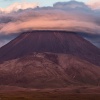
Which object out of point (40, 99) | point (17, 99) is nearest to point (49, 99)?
point (40, 99)

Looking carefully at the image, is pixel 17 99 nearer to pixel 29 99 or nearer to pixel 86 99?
pixel 29 99

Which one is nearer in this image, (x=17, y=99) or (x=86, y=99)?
(x=17, y=99)

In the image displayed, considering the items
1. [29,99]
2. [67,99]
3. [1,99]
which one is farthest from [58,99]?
[1,99]

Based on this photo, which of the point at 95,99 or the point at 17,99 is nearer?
the point at 17,99

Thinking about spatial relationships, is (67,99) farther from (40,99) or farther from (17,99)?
(17,99)

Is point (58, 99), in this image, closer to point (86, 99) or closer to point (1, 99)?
point (86, 99)

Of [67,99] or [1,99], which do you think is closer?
[1,99]

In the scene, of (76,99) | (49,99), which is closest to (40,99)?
(49,99)
